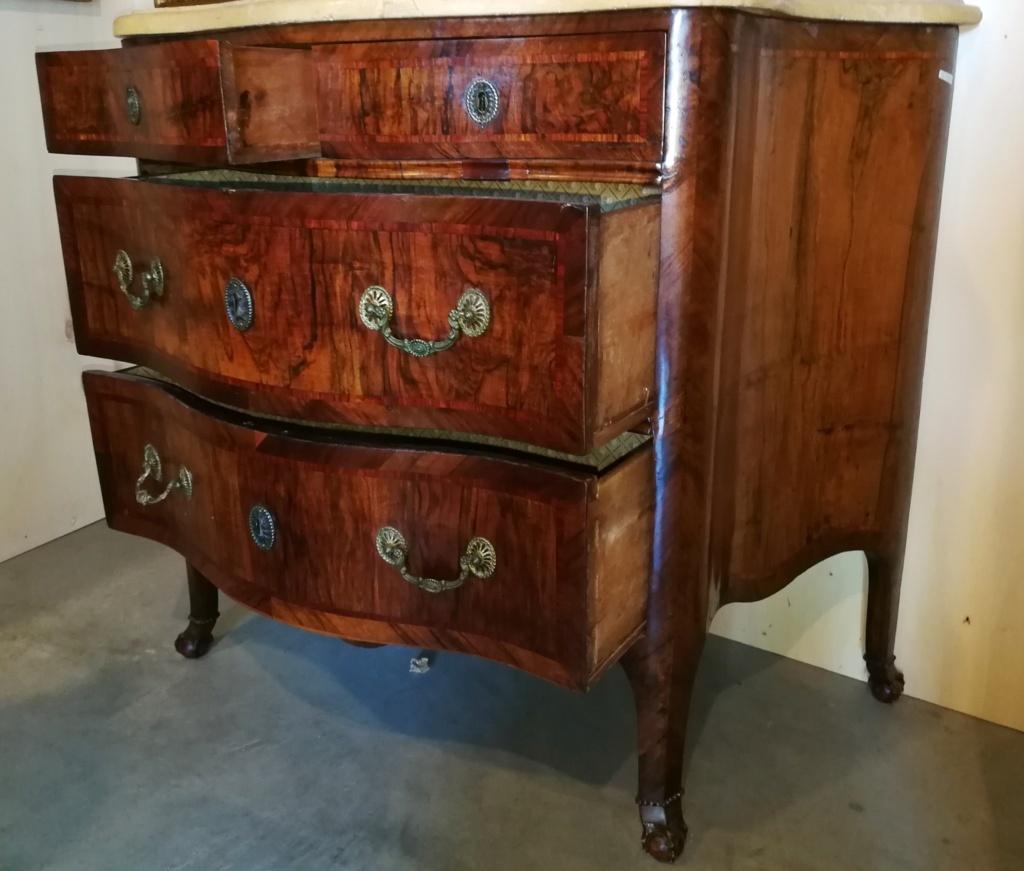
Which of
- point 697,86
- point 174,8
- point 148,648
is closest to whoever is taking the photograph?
point 697,86

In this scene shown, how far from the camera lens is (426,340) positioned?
782 mm

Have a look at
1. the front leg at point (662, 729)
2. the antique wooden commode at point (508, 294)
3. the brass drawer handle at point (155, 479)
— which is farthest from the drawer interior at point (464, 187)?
the front leg at point (662, 729)

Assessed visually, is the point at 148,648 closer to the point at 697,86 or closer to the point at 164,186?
the point at 164,186

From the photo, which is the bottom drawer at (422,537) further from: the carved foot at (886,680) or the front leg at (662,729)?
the carved foot at (886,680)

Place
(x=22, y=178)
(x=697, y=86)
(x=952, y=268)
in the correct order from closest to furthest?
(x=697, y=86)
(x=952, y=268)
(x=22, y=178)

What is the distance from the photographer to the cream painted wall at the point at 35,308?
1.56m

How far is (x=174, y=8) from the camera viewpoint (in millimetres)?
985

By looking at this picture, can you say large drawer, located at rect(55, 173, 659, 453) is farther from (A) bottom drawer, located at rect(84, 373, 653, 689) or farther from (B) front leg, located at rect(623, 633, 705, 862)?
(B) front leg, located at rect(623, 633, 705, 862)

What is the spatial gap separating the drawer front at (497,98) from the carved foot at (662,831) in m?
0.63

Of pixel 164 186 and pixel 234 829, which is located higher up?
pixel 164 186

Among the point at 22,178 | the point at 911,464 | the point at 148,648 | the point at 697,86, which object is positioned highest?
the point at 697,86

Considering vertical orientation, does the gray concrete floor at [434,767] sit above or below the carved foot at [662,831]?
below

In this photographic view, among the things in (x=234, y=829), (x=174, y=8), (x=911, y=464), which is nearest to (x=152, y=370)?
(x=174, y=8)

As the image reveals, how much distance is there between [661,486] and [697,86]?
333mm
